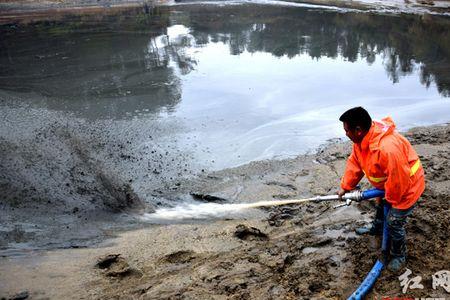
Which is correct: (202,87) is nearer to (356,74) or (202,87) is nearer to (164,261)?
(356,74)

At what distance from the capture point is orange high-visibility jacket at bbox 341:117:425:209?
335 centimetres

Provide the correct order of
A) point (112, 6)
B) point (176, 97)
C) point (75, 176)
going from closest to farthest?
1. point (75, 176)
2. point (176, 97)
3. point (112, 6)

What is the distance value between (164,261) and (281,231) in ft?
4.64

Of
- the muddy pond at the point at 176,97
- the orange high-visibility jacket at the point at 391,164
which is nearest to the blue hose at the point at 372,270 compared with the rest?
the orange high-visibility jacket at the point at 391,164

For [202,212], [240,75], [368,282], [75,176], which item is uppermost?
[240,75]

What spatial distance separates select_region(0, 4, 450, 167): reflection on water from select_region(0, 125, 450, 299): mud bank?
2.24 metres

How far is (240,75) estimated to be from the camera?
11367 mm

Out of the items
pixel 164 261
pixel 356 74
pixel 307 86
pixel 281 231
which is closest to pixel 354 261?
pixel 281 231

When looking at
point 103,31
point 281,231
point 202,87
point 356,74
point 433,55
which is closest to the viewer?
point 281,231

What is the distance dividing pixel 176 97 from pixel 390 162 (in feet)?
22.9

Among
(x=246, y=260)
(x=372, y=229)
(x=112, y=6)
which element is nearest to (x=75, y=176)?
(x=246, y=260)

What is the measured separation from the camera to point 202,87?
34.3 feet

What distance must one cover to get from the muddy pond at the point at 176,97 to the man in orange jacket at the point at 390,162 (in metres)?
3.12

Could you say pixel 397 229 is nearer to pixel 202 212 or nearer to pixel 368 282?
pixel 368 282
